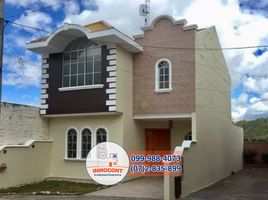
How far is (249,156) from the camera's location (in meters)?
26.9

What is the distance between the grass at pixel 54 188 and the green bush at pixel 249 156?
16323mm

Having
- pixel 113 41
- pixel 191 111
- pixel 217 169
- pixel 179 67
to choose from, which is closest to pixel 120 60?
pixel 113 41

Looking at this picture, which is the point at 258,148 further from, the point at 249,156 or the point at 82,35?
the point at 82,35

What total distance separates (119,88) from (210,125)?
16.4ft

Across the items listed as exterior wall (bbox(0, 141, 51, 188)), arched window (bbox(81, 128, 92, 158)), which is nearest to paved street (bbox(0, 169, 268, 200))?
exterior wall (bbox(0, 141, 51, 188))

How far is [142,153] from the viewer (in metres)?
16.5

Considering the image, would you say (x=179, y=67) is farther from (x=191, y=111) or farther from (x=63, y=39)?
(x=63, y=39)

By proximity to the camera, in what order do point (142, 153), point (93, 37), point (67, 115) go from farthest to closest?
point (142, 153) → point (67, 115) → point (93, 37)

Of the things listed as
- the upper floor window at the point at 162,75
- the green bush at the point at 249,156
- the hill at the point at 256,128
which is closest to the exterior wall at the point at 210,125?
the upper floor window at the point at 162,75

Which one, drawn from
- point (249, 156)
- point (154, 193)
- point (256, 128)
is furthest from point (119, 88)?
point (256, 128)

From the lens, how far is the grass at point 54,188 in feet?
41.4

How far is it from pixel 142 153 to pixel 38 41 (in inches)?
273

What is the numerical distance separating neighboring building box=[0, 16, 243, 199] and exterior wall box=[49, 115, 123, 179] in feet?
0.14

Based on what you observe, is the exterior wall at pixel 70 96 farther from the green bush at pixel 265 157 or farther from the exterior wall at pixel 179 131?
the green bush at pixel 265 157
